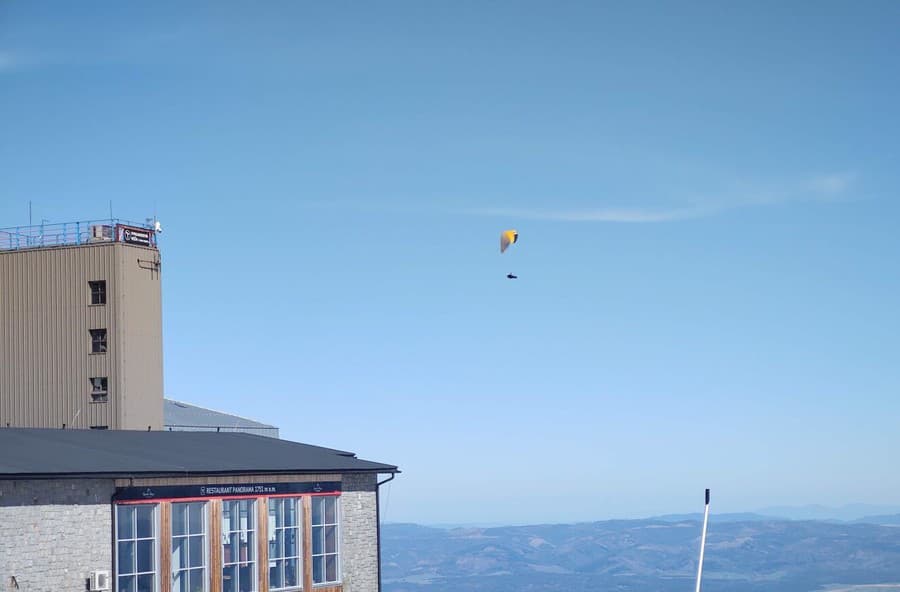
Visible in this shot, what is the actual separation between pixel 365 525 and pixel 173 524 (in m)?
10.9

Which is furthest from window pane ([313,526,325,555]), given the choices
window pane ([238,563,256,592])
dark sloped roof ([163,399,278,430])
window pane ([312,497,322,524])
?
dark sloped roof ([163,399,278,430])

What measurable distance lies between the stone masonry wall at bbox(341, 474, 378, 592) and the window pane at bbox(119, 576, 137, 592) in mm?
11065

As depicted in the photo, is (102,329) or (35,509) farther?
(102,329)

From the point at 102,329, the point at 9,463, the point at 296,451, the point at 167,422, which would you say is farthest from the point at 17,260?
the point at 9,463

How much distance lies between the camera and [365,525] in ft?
169

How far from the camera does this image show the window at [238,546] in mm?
44625

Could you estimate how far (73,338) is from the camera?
64.4 metres

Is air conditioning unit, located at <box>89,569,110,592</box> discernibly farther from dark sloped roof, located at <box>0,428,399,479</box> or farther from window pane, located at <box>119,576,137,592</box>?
dark sloped roof, located at <box>0,428,399,479</box>

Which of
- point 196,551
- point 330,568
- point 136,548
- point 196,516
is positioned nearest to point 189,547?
point 196,551

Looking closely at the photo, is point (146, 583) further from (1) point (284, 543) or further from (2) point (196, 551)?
(1) point (284, 543)

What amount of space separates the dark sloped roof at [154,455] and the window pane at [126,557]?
2.30m

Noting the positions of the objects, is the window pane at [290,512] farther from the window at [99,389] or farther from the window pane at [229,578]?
the window at [99,389]

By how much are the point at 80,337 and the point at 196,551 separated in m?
24.2

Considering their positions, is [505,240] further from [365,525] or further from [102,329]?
[102,329]
